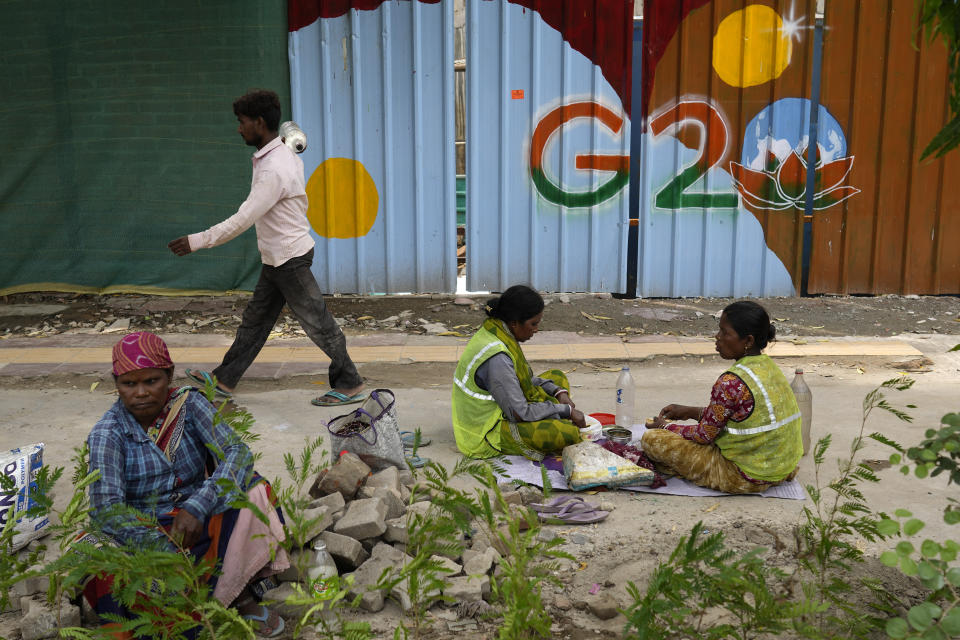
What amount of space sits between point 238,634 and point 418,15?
248 inches

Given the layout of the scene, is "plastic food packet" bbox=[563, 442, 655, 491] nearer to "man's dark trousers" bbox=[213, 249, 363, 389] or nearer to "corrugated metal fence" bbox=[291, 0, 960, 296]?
"man's dark trousers" bbox=[213, 249, 363, 389]

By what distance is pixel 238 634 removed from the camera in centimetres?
272

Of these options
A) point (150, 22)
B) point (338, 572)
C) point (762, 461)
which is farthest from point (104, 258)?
point (762, 461)

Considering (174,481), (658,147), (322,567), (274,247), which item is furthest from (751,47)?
(174,481)

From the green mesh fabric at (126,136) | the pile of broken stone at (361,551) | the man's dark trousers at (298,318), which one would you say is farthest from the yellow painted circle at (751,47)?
the pile of broken stone at (361,551)

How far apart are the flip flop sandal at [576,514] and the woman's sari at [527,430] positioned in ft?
1.70

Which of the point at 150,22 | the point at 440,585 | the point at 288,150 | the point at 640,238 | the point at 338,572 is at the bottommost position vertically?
the point at 338,572

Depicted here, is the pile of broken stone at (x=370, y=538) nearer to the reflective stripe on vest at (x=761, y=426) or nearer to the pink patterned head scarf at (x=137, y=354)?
the pink patterned head scarf at (x=137, y=354)

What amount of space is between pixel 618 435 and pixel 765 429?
876 millimetres

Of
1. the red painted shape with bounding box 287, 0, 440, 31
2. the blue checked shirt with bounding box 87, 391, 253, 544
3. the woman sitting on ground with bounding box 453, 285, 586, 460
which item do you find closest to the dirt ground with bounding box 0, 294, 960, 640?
the woman sitting on ground with bounding box 453, 285, 586, 460

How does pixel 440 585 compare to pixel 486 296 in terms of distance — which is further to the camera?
pixel 486 296

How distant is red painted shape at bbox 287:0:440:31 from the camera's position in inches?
309

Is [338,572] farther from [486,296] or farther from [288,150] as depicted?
[486,296]

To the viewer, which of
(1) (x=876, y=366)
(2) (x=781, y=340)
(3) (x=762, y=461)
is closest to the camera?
(3) (x=762, y=461)
